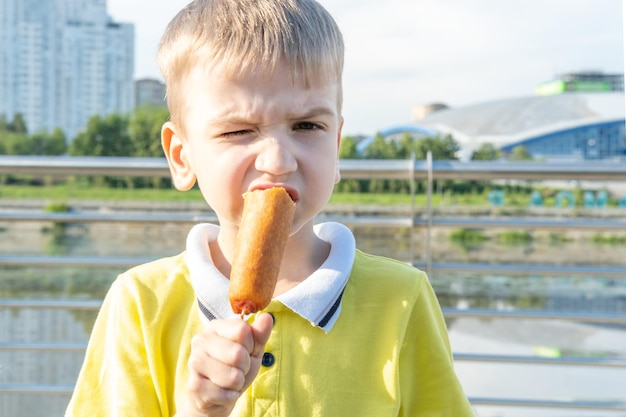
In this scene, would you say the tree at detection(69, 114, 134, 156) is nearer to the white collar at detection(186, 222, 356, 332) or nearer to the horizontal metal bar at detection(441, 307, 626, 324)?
the horizontal metal bar at detection(441, 307, 626, 324)

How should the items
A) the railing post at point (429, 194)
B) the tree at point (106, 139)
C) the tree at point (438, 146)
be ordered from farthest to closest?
the tree at point (438, 146)
the tree at point (106, 139)
the railing post at point (429, 194)

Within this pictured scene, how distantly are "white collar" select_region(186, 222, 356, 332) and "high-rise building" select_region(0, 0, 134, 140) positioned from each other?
2359 inches

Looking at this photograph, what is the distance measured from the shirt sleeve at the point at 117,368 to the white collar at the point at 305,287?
0.30ft

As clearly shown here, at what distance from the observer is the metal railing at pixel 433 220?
2.53m

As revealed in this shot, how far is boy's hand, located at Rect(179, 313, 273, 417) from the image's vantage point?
84 centimetres

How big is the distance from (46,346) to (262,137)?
1.90 metres

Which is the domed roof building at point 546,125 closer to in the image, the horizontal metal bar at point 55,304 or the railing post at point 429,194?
the railing post at point 429,194

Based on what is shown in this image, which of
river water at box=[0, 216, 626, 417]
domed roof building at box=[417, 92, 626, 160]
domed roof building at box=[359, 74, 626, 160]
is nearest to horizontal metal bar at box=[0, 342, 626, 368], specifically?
river water at box=[0, 216, 626, 417]

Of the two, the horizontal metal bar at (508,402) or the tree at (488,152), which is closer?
the horizontal metal bar at (508,402)

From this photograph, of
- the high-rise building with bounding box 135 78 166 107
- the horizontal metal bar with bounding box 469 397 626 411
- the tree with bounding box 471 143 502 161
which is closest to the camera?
the horizontal metal bar with bounding box 469 397 626 411

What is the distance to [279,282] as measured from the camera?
1103mm

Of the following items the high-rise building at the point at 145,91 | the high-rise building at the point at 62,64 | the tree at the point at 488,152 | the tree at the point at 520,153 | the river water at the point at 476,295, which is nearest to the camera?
the river water at the point at 476,295

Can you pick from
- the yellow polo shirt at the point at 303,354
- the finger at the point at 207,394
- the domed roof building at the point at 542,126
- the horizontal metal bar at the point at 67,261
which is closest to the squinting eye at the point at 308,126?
the yellow polo shirt at the point at 303,354

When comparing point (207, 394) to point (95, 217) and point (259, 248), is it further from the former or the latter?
point (95, 217)
